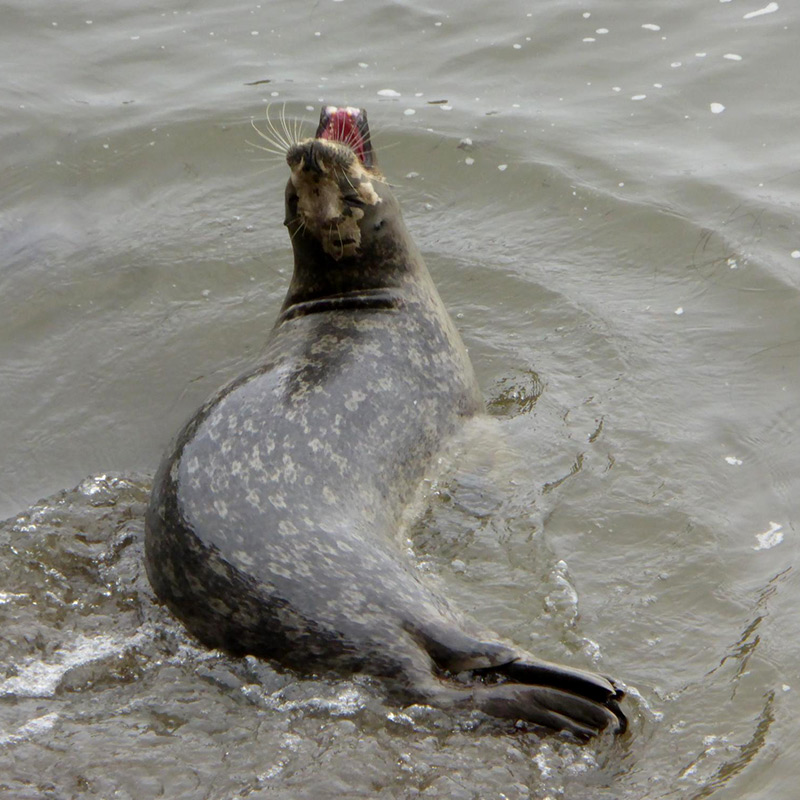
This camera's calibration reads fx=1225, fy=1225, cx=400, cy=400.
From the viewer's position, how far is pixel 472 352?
699 cm

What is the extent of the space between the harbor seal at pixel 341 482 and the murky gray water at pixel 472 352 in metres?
0.15

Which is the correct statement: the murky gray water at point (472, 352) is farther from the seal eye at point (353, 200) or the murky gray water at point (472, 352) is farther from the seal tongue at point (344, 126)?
the seal tongue at point (344, 126)

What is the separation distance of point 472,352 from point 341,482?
6.67 ft

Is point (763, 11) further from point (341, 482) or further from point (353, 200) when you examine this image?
point (341, 482)

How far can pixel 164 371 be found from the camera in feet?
23.0

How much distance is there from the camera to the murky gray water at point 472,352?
429 centimetres

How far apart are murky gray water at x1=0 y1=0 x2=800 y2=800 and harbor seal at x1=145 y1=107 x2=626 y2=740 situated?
0.15m

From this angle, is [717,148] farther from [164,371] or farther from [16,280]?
[16,280]

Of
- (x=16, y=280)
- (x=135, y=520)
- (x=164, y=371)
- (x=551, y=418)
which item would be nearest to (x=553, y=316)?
(x=551, y=418)

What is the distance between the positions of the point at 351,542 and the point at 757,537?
1.95 m

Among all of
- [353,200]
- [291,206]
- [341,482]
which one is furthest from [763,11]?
[341,482]

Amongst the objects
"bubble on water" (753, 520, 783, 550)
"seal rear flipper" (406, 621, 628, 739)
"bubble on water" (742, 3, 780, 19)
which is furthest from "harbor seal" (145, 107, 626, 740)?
"bubble on water" (742, 3, 780, 19)

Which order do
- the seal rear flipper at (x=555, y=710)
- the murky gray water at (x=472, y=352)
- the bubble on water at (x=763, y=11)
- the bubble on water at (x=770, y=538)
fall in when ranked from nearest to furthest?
the seal rear flipper at (x=555, y=710), the murky gray water at (x=472, y=352), the bubble on water at (x=770, y=538), the bubble on water at (x=763, y=11)

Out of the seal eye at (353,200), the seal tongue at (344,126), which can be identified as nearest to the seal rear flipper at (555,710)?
the seal eye at (353,200)
